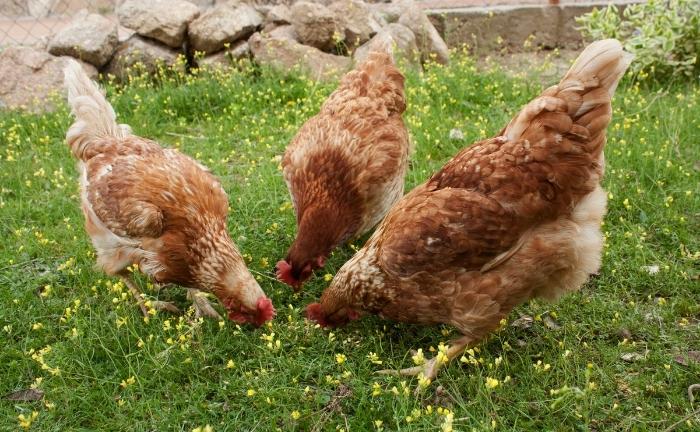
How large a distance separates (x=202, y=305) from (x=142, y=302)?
33cm

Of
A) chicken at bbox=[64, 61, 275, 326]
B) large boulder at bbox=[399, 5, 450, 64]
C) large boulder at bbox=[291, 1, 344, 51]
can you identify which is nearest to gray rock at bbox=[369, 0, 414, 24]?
large boulder at bbox=[399, 5, 450, 64]

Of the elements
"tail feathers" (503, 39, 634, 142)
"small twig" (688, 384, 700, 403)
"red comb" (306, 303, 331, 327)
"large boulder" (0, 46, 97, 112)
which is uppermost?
"tail feathers" (503, 39, 634, 142)

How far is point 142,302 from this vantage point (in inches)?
131

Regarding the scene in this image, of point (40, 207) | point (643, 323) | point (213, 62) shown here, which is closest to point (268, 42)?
point (213, 62)

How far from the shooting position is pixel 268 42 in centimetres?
629

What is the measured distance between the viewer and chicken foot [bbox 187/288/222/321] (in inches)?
135

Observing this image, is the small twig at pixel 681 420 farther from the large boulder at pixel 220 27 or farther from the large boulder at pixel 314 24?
the large boulder at pixel 220 27

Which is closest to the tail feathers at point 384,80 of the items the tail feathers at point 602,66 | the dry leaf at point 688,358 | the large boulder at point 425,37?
the tail feathers at point 602,66

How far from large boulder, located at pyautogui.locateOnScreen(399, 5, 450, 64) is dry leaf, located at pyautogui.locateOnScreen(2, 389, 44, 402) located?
5153mm

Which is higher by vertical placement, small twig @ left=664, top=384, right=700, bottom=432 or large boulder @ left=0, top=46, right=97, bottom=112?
small twig @ left=664, top=384, right=700, bottom=432

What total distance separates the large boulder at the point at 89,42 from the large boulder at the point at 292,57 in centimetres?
145

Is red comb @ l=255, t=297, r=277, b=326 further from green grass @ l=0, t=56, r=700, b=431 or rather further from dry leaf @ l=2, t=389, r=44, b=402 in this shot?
dry leaf @ l=2, t=389, r=44, b=402

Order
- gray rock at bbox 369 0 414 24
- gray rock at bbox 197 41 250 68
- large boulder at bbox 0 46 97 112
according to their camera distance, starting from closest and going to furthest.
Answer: large boulder at bbox 0 46 97 112 → gray rock at bbox 197 41 250 68 → gray rock at bbox 369 0 414 24

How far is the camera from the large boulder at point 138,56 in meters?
6.34
